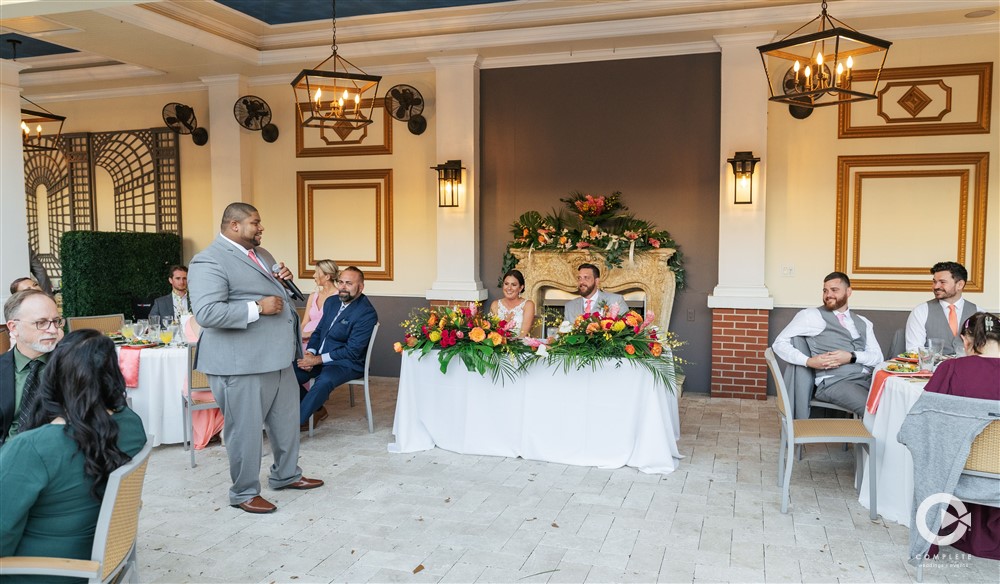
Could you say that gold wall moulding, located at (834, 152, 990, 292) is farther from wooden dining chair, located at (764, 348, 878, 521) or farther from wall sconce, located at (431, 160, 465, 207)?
wall sconce, located at (431, 160, 465, 207)

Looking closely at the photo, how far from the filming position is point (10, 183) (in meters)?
6.74

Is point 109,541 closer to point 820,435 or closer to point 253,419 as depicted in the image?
point 253,419

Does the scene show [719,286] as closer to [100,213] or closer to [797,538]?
[797,538]

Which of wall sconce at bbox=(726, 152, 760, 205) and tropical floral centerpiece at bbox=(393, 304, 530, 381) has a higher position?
wall sconce at bbox=(726, 152, 760, 205)

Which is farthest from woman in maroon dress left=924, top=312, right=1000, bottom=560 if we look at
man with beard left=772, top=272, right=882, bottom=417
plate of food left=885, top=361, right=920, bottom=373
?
man with beard left=772, top=272, right=882, bottom=417

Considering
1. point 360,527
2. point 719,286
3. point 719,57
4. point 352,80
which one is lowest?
point 360,527

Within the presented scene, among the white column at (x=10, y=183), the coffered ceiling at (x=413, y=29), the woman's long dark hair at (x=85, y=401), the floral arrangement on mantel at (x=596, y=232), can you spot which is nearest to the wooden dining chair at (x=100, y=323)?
the white column at (x=10, y=183)

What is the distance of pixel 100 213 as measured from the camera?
9.43 m

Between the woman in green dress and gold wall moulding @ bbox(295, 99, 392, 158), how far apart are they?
21.0 ft

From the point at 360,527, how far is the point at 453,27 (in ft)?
17.4

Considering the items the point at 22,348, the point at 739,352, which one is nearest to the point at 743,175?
the point at 739,352

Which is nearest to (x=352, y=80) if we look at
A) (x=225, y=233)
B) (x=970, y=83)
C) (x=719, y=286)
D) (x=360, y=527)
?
(x=225, y=233)

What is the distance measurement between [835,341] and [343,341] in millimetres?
3775

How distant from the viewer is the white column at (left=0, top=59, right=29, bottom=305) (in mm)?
6656
